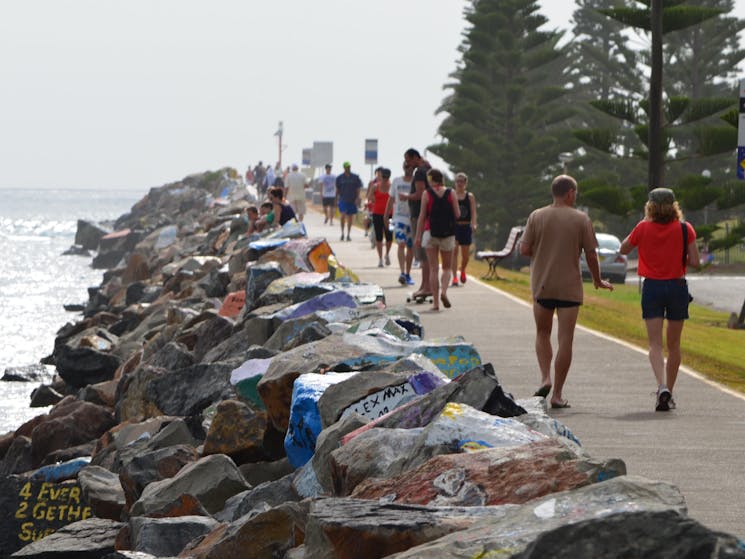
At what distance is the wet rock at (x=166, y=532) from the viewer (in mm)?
8211

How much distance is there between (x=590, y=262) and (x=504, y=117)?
43513mm

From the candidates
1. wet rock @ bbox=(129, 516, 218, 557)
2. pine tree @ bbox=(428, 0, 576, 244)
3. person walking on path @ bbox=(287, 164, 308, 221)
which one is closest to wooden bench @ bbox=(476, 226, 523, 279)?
person walking on path @ bbox=(287, 164, 308, 221)

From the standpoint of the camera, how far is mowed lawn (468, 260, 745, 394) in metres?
14.0

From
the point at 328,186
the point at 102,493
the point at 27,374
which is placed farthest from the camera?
the point at 328,186

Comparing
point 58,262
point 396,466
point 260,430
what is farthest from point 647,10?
point 58,262

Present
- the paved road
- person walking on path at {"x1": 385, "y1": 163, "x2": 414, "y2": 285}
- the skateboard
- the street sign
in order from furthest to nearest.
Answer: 1. the street sign
2. person walking on path at {"x1": 385, "y1": 163, "x2": 414, "y2": 285}
3. the skateboard
4. the paved road

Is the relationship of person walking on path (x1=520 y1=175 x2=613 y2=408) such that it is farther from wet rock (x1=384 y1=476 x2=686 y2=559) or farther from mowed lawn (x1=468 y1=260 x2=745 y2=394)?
wet rock (x1=384 y1=476 x2=686 y2=559)

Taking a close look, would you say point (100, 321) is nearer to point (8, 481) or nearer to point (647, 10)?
point (647, 10)

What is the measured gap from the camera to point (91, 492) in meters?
10.8

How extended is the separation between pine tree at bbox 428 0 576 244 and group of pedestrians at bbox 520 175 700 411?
1608 inches

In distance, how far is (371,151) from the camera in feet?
162

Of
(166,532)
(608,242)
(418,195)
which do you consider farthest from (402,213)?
(608,242)

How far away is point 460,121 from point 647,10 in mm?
28982

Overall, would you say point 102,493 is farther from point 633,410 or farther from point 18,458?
point 18,458
